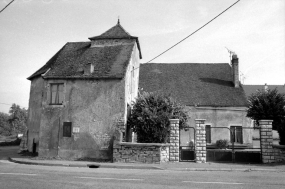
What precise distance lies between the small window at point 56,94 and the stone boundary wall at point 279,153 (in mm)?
13643

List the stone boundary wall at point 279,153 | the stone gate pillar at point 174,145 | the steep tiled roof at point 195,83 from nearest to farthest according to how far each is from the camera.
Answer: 1. the stone boundary wall at point 279,153
2. the stone gate pillar at point 174,145
3. the steep tiled roof at point 195,83

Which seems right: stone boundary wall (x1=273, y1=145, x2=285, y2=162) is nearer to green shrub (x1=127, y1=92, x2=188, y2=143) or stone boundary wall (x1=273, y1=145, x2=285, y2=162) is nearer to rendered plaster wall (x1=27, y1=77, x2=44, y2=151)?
green shrub (x1=127, y1=92, x2=188, y2=143)

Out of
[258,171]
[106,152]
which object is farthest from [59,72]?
[258,171]

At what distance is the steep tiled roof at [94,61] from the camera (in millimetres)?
16688

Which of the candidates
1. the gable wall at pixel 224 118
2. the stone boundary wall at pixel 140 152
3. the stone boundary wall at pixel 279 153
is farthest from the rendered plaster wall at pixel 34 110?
the stone boundary wall at pixel 279 153

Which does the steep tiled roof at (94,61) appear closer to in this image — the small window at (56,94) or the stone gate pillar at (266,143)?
the small window at (56,94)

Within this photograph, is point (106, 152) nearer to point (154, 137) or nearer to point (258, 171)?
point (154, 137)

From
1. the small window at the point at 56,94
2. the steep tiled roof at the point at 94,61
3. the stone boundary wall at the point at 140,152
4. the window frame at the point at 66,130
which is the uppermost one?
the steep tiled roof at the point at 94,61

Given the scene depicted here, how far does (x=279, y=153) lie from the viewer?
14.0 meters

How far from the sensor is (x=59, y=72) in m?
17.1

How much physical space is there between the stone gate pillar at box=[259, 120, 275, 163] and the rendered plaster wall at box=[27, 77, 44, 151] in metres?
16.2

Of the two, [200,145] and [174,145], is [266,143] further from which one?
[174,145]

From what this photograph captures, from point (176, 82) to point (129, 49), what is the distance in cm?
982

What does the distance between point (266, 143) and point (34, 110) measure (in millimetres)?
17658
